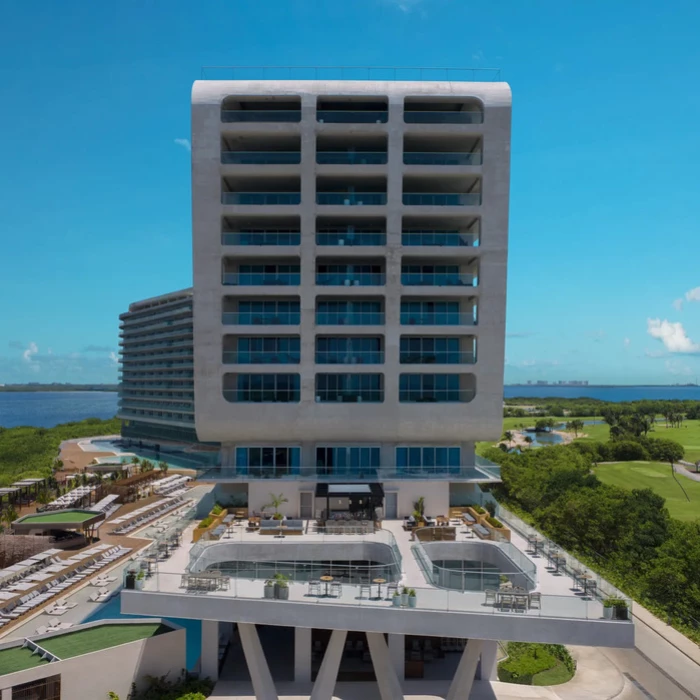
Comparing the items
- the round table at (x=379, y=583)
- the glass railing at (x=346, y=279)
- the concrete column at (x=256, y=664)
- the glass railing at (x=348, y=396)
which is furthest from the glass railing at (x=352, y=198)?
the concrete column at (x=256, y=664)

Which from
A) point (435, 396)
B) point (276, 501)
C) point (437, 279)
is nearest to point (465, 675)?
point (276, 501)

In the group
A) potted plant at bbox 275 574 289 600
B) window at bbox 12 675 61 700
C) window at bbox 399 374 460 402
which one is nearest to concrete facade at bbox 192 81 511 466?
window at bbox 399 374 460 402

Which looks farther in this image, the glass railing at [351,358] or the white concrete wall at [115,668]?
the glass railing at [351,358]

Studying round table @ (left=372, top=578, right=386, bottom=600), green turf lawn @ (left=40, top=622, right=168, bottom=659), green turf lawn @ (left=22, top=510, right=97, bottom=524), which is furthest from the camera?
green turf lawn @ (left=22, top=510, right=97, bottom=524)

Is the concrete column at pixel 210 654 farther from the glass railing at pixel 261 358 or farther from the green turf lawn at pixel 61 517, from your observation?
the green turf lawn at pixel 61 517

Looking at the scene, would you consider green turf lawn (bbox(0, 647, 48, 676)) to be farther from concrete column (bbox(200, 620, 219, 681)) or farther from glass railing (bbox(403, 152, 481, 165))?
glass railing (bbox(403, 152, 481, 165))
